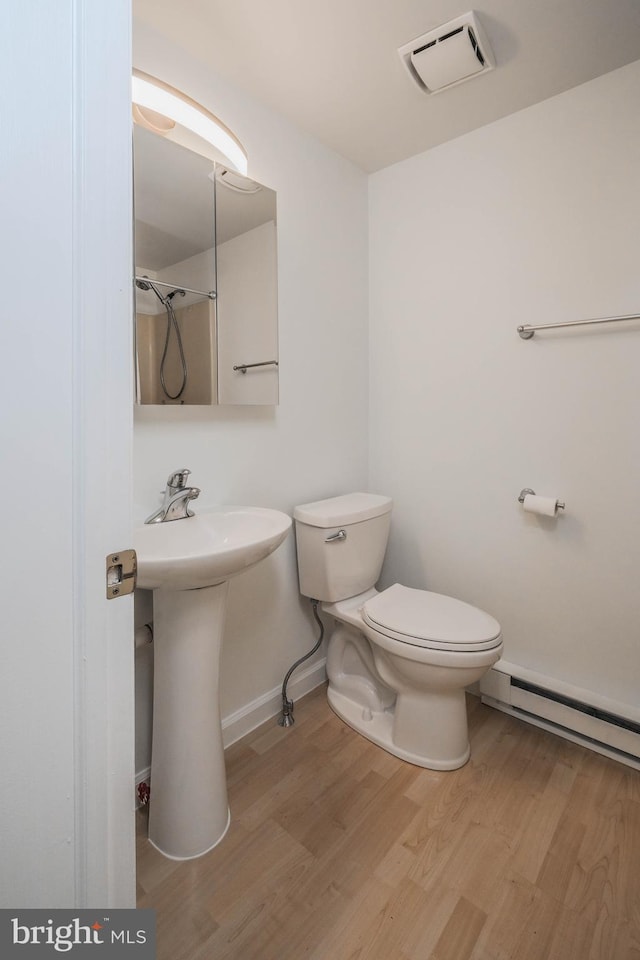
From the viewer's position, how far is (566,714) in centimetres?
159

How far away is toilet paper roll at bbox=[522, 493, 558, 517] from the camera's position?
157 cm

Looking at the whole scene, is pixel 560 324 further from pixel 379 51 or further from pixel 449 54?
pixel 379 51

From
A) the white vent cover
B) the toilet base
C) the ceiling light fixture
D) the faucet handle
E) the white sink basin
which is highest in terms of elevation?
the white vent cover

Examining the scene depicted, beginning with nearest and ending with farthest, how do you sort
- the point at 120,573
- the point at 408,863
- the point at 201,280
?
the point at 120,573 < the point at 408,863 < the point at 201,280

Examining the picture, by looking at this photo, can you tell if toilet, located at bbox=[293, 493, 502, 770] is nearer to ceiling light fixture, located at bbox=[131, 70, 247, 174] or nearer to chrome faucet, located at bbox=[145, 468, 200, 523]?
chrome faucet, located at bbox=[145, 468, 200, 523]

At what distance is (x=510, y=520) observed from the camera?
5.74 feet

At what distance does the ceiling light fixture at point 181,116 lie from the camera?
46.5 inches

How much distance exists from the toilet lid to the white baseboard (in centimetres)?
49

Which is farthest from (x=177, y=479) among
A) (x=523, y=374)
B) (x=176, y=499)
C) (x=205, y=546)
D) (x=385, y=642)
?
(x=523, y=374)

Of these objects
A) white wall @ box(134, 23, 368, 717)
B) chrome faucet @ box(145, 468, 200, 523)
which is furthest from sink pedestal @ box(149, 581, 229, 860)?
white wall @ box(134, 23, 368, 717)

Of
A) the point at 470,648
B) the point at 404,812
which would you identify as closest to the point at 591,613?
the point at 470,648

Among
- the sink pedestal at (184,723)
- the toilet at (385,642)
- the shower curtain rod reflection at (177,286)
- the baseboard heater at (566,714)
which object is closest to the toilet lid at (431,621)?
the toilet at (385,642)

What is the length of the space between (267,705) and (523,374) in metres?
1.59

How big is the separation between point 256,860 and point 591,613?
1315 millimetres
